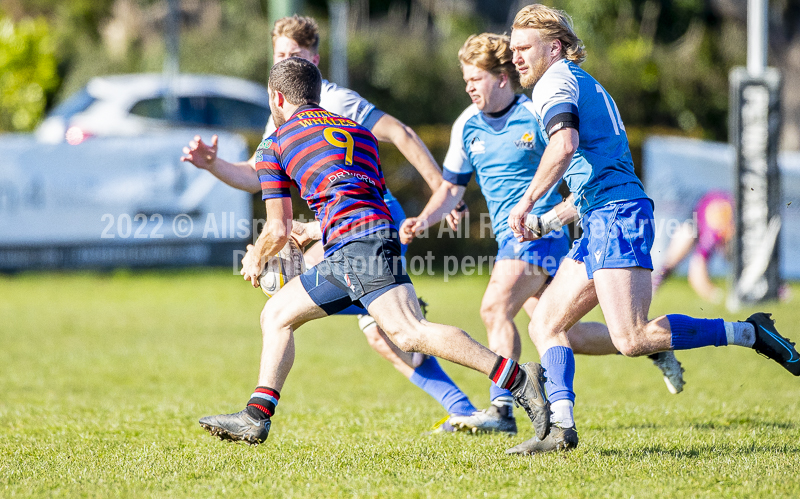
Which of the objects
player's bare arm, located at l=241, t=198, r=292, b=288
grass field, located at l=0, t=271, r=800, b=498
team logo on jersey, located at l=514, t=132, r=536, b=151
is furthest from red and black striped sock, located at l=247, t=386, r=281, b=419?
team logo on jersey, located at l=514, t=132, r=536, b=151

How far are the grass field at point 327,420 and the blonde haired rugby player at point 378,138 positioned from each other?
32 centimetres

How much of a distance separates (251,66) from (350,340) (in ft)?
48.5

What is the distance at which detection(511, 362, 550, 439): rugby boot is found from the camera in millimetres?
4141

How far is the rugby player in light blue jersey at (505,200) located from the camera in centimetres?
525

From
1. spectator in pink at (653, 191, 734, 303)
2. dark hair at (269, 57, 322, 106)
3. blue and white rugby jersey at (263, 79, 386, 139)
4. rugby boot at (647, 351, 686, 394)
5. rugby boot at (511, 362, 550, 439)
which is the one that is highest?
dark hair at (269, 57, 322, 106)

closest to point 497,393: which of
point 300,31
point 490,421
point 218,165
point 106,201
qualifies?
point 490,421

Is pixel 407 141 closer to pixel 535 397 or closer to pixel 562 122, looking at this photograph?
pixel 562 122

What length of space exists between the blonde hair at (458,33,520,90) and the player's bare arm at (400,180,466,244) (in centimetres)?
74

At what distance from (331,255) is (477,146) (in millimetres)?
1490

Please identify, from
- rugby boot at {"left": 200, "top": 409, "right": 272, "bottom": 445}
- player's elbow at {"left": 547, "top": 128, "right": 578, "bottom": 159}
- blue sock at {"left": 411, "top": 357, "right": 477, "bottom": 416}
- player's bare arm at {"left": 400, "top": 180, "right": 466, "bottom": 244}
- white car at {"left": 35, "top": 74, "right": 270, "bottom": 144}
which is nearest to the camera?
player's elbow at {"left": 547, "top": 128, "right": 578, "bottom": 159}

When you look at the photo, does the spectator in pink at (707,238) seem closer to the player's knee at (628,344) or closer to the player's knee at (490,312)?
the player's knee at (490,312)

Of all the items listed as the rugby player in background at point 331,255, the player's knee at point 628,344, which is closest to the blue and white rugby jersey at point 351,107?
the rugby player in background at point 331,255

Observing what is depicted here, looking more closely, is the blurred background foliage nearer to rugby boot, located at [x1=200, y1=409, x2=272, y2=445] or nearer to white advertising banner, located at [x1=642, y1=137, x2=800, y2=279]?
white advertising banner, located at [x1=642, y1=137, x2=800, y2=279]

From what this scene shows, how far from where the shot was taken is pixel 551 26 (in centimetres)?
439
